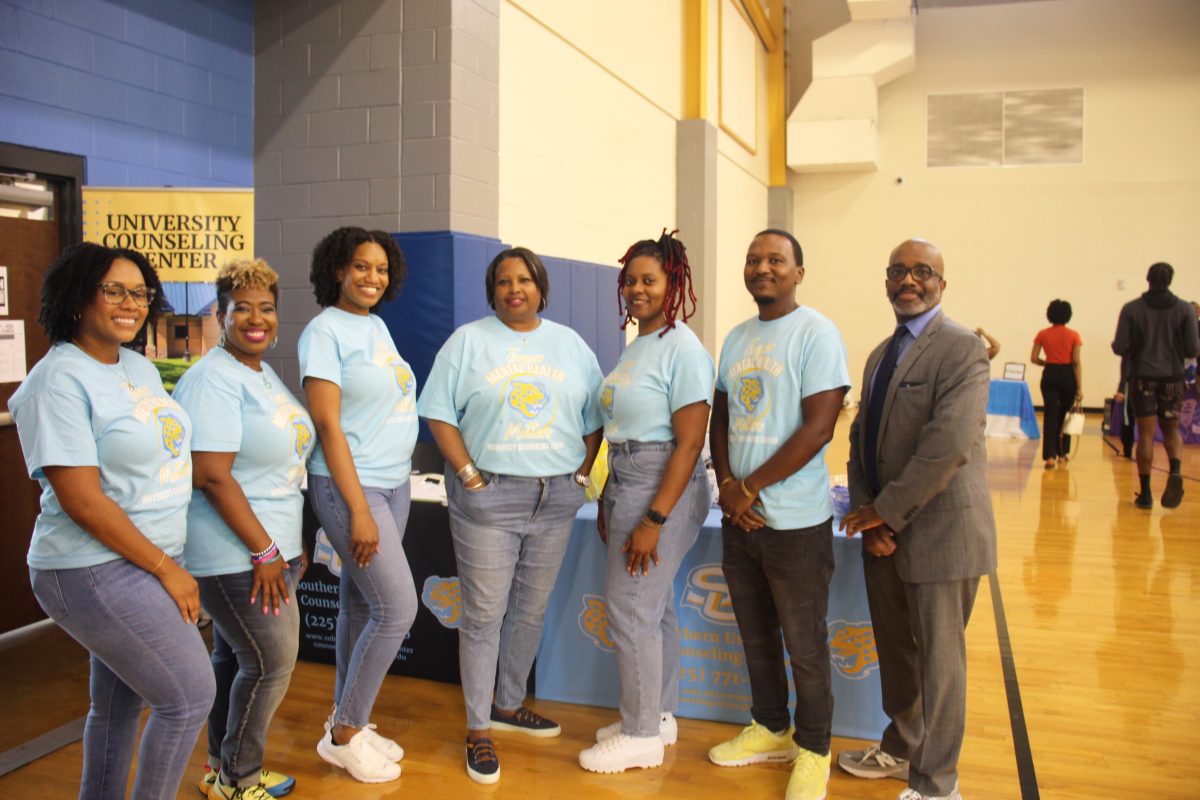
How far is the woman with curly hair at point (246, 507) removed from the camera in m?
2.24

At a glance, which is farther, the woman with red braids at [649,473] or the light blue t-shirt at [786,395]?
the woman with red braids at [649,473]

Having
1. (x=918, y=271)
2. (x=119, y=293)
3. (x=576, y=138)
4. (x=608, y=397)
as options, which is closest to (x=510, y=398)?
(x=608, y=397)

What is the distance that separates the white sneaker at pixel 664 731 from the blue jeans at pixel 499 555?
37 centimetres

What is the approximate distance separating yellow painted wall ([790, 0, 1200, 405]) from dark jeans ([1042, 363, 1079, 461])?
495 centimetres

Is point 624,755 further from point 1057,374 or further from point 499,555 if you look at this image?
point 1057,374

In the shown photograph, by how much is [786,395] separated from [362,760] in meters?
1.62

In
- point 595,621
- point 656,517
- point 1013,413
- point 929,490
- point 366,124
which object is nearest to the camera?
point 929,490

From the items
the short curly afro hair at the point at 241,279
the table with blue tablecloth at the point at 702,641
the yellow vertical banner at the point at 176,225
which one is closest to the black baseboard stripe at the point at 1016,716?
the table with blue tablecloth at the point at 702,641

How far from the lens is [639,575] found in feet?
8.80

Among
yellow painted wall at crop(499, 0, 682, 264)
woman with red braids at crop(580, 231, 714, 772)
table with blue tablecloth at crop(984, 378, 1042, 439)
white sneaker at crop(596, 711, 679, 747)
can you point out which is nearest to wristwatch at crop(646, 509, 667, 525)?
woman with red braids at crop(580, 231, 714, 772)

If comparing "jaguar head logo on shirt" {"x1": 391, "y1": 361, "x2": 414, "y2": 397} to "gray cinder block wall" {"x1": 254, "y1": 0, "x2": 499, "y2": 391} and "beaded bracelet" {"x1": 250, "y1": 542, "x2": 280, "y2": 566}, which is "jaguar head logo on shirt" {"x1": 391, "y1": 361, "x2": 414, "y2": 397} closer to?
"beaded bracelet" {"x1": 250, "y1": 542, "x2": 280, "y2": 566}

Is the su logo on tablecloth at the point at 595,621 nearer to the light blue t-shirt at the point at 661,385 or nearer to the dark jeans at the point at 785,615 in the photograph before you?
the dark jeans at the point at 785,615

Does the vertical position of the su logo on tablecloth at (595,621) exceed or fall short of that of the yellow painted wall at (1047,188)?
it falls short

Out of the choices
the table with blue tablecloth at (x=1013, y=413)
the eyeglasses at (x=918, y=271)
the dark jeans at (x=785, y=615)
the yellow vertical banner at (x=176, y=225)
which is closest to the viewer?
the eyeglasses at (x=918, y=271)
